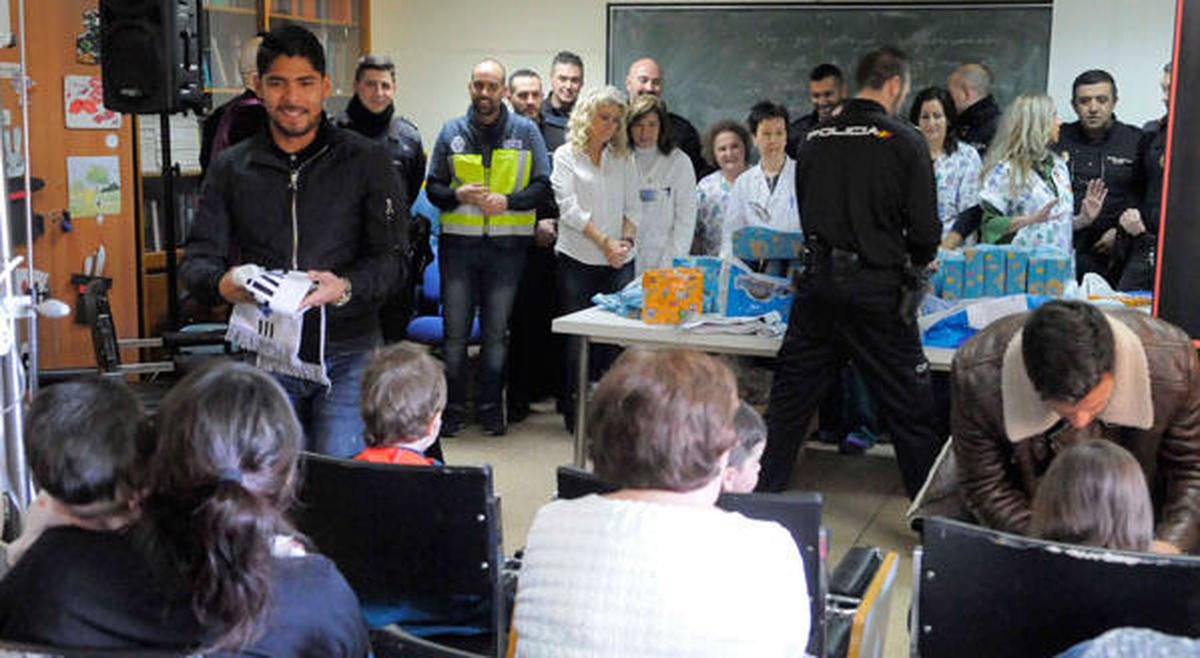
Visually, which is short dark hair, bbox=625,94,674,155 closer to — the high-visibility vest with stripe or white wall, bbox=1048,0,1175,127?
the high-visibility vest with stripe

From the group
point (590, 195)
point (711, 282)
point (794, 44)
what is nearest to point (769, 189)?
point (590, 195)

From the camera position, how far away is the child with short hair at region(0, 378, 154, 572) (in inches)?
72.8

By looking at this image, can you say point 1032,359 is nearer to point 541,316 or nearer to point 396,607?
point 396,607

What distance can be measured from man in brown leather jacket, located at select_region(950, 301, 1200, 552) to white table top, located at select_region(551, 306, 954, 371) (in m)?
1.49

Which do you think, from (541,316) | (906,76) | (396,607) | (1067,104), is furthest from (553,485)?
(1067,104)

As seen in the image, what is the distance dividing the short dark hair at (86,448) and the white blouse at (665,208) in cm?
415

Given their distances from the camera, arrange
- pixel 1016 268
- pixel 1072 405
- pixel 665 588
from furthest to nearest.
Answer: pixel 1016 268, pixel 1072 405, pixel 665 588

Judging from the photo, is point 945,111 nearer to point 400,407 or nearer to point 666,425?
point 400,407

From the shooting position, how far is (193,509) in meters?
1.72

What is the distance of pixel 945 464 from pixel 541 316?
326cm

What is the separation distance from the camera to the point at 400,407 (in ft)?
9.27

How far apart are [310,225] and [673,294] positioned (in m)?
1.82

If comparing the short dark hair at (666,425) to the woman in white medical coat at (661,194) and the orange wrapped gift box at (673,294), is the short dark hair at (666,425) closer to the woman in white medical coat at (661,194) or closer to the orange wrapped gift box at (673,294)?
the orange wrapped gift box at (673,294)

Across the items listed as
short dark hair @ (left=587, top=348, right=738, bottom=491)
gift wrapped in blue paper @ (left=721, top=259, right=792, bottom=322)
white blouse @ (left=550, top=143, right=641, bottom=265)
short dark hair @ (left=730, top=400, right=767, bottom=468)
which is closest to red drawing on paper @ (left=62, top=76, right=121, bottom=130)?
white blouse @ (left=550, top=143, right=641, bottom=265)
